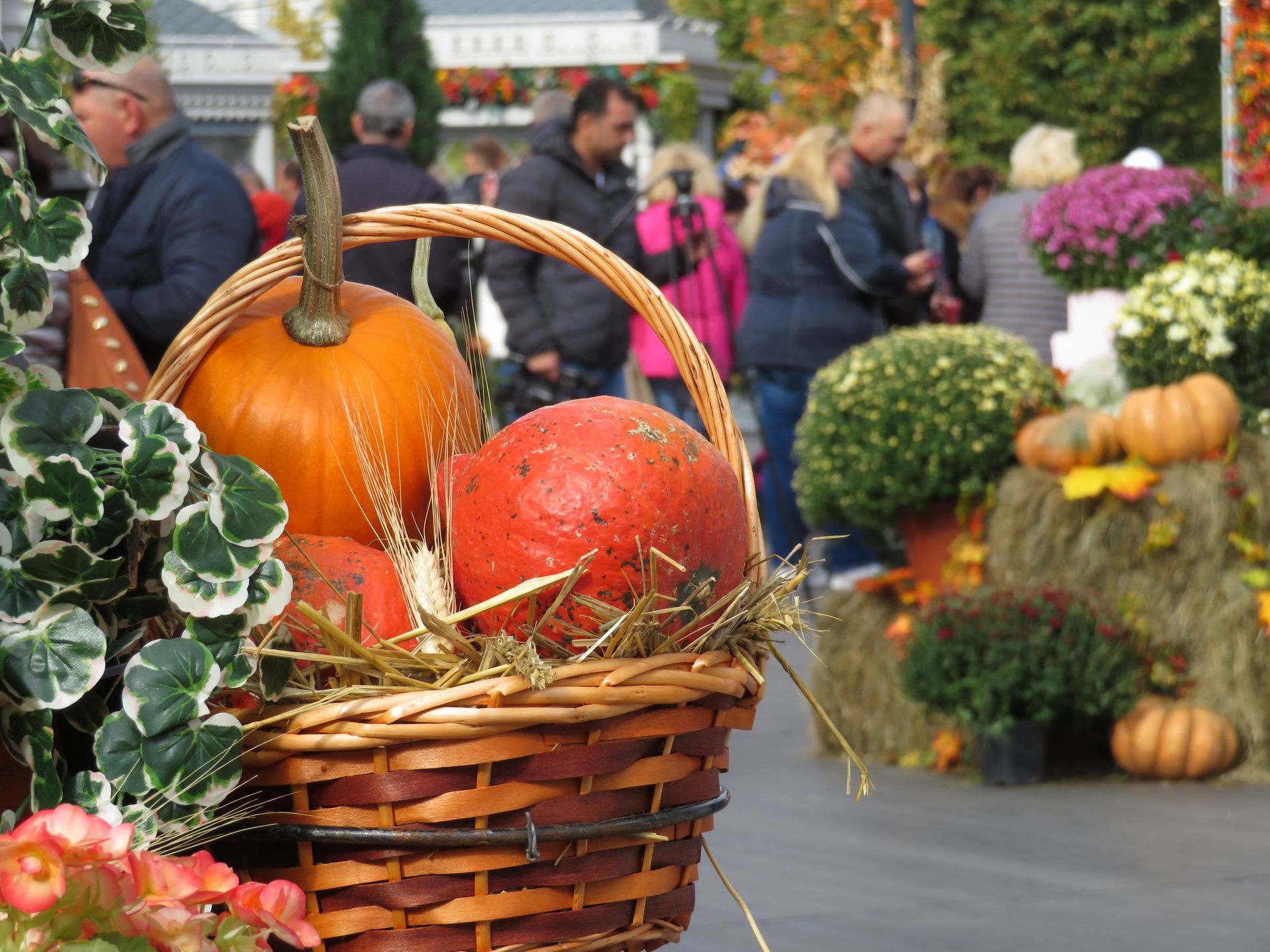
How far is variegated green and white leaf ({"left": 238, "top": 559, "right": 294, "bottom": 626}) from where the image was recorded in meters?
1.18

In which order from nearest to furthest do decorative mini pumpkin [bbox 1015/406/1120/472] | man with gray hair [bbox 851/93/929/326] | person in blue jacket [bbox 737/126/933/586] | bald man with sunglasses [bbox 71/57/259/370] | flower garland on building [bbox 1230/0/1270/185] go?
bald man with sunglasses [bbox 71/57/259/370] → decorative mini pumpkin [bbox 1015/406/1120/472] → person in blue jacket [bbox 737/126/933/586] → man with gray hair [bbox 851/93/929/326] → flower garland on building [bbox 1230/0/1270/185]

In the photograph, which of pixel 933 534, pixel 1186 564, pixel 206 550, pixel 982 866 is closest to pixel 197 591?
pixel 206 550

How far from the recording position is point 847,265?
6.32 m

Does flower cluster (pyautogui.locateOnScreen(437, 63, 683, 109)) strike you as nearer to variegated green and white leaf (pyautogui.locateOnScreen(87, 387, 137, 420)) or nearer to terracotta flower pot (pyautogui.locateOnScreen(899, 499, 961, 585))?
terracotta flower pot (pyautogui.locateOnScreen(899, 499, 961, 585))

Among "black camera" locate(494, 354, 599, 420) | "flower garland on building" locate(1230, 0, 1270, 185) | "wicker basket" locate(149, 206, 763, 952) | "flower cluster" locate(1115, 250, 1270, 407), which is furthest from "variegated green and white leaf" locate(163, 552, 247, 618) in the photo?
"flower garland on building" locate(1230, 0, 1270, 185)

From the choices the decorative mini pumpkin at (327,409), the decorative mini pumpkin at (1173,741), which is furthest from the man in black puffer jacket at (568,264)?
the decorative mini pumpkin at (327,409)

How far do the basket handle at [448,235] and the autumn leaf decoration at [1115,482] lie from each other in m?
2.98

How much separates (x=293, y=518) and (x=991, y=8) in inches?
841

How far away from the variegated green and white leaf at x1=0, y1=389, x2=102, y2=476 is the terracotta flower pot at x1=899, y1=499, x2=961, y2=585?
398cm

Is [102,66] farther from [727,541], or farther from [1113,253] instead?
[1113,253]

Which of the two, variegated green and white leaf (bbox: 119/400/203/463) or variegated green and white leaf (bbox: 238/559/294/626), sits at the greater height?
variegated green and white leaf (bbox: 119/400/203/463)

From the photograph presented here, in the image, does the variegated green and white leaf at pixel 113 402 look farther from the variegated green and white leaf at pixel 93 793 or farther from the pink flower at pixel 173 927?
the pink flower at pixel 173 927

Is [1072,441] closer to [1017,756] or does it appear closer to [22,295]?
[1017,756]

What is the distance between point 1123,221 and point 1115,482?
1197mm
